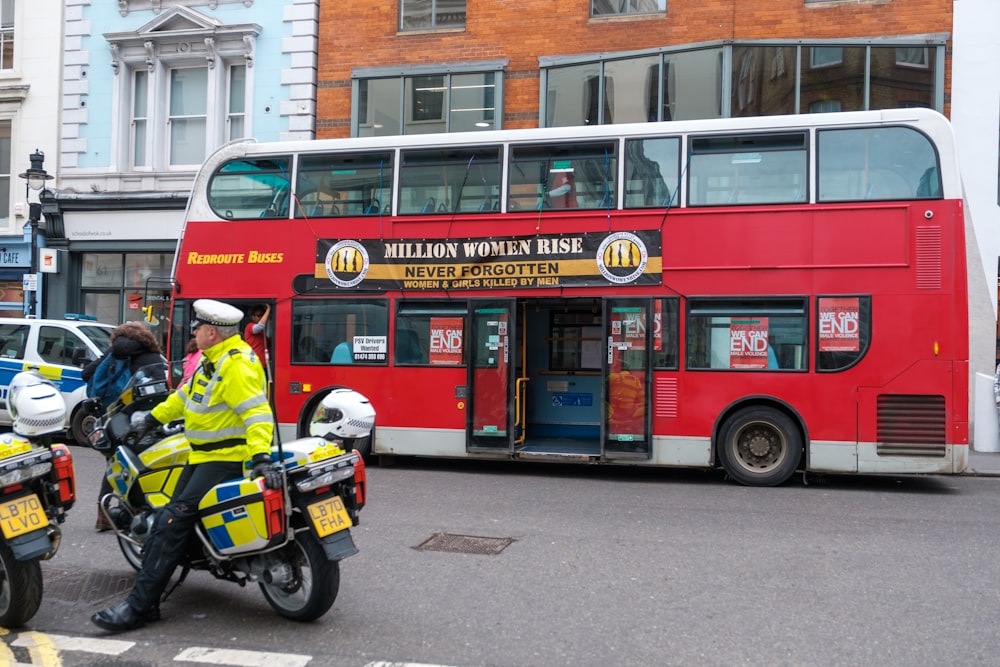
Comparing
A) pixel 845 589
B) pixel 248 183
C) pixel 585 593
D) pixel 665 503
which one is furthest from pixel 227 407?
pixel 248 183

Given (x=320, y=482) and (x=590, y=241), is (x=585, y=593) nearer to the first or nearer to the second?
(x=320, y=482)

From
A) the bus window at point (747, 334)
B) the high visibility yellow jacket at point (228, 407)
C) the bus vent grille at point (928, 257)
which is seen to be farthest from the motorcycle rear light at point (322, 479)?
the bus vent grille at point (928, 257)

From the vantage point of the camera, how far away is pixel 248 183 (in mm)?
11922

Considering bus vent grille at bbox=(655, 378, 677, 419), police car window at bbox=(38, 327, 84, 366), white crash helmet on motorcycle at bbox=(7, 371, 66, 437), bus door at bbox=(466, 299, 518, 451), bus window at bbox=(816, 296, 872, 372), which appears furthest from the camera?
police car window at bbox=(38, 327, 84, 366)

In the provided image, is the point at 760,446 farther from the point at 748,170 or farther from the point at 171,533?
the point at 171,533

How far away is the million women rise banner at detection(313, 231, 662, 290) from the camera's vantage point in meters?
10.6

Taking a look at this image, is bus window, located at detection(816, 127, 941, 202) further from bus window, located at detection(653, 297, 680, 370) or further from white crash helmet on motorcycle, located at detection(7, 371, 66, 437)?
white crash helmet on motorcycle, located at detection(7, 371, 66, 437)

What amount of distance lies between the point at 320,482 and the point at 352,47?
50.7 ft

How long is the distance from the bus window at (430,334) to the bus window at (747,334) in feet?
9.29

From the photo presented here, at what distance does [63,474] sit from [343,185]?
693 centimetres

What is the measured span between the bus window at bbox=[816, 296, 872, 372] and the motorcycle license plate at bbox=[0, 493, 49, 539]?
312 inches

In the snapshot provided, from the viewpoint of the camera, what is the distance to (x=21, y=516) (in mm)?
4848

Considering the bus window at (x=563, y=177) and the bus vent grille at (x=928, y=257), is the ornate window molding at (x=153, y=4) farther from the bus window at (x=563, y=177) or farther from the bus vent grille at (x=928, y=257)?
the bus vent grille at (x=928, y=257)

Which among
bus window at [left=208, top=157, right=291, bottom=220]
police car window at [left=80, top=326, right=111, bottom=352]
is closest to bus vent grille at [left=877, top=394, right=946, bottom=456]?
bus window at [left=208, top=157, right=291, bottom=220]
